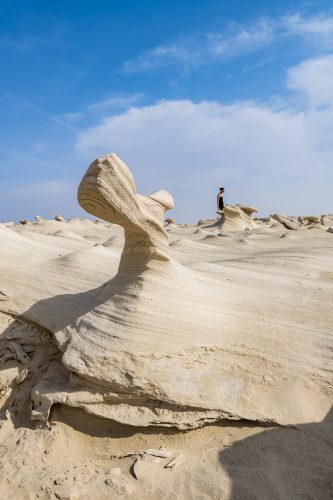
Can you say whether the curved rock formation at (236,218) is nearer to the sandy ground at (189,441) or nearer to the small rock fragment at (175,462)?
the sandy ground at (189,441)

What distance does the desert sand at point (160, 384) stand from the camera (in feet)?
5.52

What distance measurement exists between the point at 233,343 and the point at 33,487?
3.91 feet

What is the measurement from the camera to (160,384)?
193 centimetres

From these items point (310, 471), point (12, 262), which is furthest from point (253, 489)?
point (12, 262)

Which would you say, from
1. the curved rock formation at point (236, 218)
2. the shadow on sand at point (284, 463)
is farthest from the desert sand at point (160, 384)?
the curved rock formation at point (236, 218)

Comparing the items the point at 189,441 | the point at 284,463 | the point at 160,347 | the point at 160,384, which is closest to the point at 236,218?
the point at 160,347

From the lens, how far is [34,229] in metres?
8.65

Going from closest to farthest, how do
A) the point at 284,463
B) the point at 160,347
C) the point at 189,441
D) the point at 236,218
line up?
the point at 284,463
the point at 189,441
the point at 160,347
the point at 236,218

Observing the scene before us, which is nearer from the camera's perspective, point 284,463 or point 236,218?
point 284,463

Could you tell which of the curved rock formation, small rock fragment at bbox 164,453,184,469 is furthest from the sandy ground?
the curved rock formation

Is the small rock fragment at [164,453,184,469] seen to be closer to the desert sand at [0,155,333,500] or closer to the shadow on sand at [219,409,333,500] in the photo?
the desert sand at [0,155,333,500]

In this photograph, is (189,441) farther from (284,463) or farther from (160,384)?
(284,463)

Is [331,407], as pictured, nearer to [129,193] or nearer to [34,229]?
[129,193]

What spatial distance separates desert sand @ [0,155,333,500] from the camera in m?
1.68
